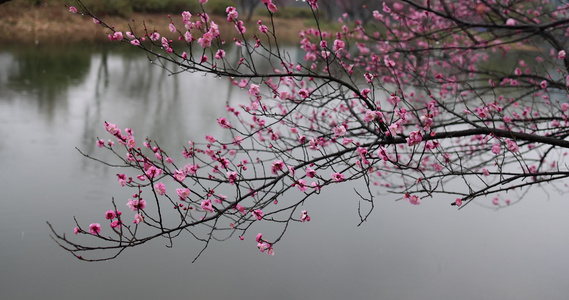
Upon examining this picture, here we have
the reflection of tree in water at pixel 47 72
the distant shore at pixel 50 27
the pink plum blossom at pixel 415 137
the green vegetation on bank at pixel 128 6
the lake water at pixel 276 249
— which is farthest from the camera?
the distant shore at pixel 50 27

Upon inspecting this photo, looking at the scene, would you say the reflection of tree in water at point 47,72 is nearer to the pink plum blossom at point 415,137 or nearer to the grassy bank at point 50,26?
the grassy bank at point 50,26

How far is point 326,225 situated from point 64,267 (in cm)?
231

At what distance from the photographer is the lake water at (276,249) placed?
377 centimetres

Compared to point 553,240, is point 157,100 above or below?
above

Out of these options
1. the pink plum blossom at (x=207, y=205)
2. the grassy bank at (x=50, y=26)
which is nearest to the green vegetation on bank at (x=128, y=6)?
the grassy bank at (x=50, y=26)

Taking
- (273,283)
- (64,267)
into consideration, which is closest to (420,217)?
(273,283)

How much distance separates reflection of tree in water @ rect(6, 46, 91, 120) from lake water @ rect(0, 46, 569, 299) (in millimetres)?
861

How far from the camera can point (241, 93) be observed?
9984mm

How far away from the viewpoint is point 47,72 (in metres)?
9.60

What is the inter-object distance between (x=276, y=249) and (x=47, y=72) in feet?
23.5

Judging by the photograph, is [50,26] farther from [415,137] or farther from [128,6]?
[415,137]

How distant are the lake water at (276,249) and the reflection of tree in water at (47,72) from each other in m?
0.86

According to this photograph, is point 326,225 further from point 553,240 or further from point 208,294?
point 553,240

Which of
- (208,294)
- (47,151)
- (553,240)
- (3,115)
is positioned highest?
(3,115)
